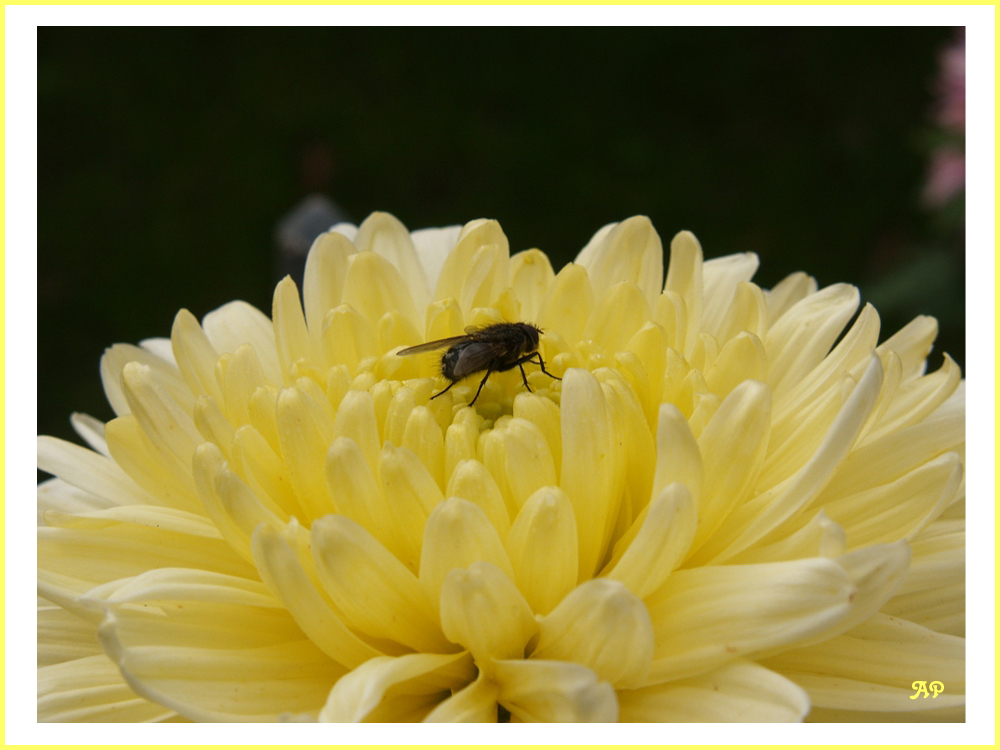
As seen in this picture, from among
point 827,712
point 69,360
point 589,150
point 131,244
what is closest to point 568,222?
point 589,150

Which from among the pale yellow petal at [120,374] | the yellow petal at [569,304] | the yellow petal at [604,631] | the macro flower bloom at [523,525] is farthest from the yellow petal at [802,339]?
the pale yellow petal at [120,374]

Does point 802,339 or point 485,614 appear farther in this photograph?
point 802,339

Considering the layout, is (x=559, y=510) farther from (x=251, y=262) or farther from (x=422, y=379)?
(x=251, y=262)

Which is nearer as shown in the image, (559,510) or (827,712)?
(559,510)

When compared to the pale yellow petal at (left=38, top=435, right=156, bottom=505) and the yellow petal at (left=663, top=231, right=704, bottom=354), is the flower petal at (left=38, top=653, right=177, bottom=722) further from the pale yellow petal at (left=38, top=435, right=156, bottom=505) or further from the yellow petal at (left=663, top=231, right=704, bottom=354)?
the yellow petal at (left=663, top=231, right=704, bottom=354)

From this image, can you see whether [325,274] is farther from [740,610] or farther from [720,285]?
[740,610]

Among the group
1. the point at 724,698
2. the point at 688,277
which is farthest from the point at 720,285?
the point at 724,698
